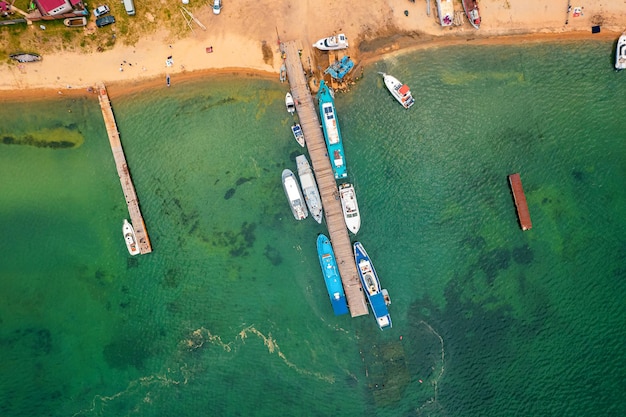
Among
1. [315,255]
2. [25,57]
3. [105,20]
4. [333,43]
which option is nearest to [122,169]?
[25,57]

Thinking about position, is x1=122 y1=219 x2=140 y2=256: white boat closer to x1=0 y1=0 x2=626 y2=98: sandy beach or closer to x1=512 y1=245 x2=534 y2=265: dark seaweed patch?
x1=0 y1=0 x2=626 y2=98: sandy beach

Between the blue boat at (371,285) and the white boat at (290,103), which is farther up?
the white boat at (290,103)

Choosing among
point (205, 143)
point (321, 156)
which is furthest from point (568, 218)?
point (205, 143)

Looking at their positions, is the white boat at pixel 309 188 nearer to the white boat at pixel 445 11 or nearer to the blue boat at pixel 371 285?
the blue boat at pixel 371 285

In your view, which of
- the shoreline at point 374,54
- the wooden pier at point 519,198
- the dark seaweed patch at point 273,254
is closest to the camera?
the shoreline at point 374,54

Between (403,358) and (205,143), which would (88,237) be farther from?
(403,358)

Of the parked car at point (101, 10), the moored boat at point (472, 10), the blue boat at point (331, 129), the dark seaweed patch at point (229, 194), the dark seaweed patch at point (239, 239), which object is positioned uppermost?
the parked car at point (101, 10)

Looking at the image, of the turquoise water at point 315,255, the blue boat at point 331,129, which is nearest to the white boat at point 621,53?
the turquoise water at point 315,255
